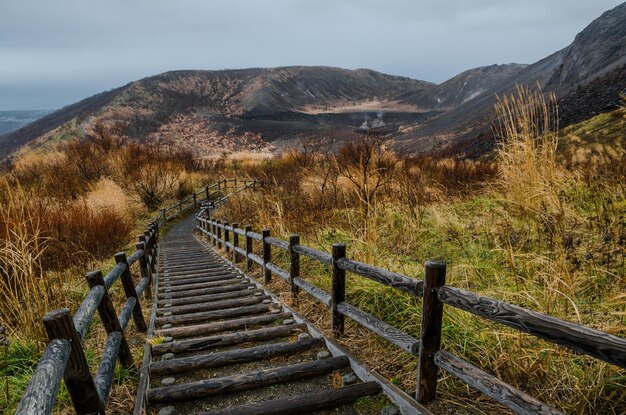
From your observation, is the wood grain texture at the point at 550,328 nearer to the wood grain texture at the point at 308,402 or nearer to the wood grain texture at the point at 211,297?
the wood grain texture at the point at 308,402

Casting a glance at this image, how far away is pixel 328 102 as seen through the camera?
14788cm

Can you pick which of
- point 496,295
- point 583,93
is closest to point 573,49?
point 583,93

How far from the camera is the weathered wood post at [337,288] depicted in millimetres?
3445

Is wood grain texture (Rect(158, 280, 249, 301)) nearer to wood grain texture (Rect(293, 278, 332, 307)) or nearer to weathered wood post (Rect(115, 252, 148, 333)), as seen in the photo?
weathered wood post (Rect(115, 252, 148, 333))

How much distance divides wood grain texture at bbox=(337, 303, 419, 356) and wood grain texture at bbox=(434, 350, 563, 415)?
214 millimetres

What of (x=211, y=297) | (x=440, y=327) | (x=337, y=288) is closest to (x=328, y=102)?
(x=211, y=297)

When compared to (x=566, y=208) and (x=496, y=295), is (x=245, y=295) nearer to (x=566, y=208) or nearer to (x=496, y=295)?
(x=496, y=295)

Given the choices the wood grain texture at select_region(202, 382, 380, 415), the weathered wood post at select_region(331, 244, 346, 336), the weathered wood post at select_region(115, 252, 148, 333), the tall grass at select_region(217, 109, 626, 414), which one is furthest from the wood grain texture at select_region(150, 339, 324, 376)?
the weathered wood post at select_region(115, 252, 148, 333)

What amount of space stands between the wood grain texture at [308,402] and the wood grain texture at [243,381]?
0.31 metres

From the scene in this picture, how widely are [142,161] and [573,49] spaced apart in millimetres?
68253

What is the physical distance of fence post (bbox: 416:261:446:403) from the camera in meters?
2.33

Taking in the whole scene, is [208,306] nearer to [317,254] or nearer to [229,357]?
[229,357]

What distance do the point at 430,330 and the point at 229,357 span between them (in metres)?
1.84

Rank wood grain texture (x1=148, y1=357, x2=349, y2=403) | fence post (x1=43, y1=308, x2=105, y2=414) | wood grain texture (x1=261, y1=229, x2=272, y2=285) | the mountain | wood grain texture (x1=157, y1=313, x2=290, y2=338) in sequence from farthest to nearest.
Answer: the mountain → wood grain texture (x1=261, y1=229, x2=272, y2=285) → wood grain texture (x1=157, y1=313, x2=290, y2=338) → wood grain texture (x1=148, y1=357, x2=349, y2=403) → fence post (x1=43, y1=308, x2=105, y2=414)
